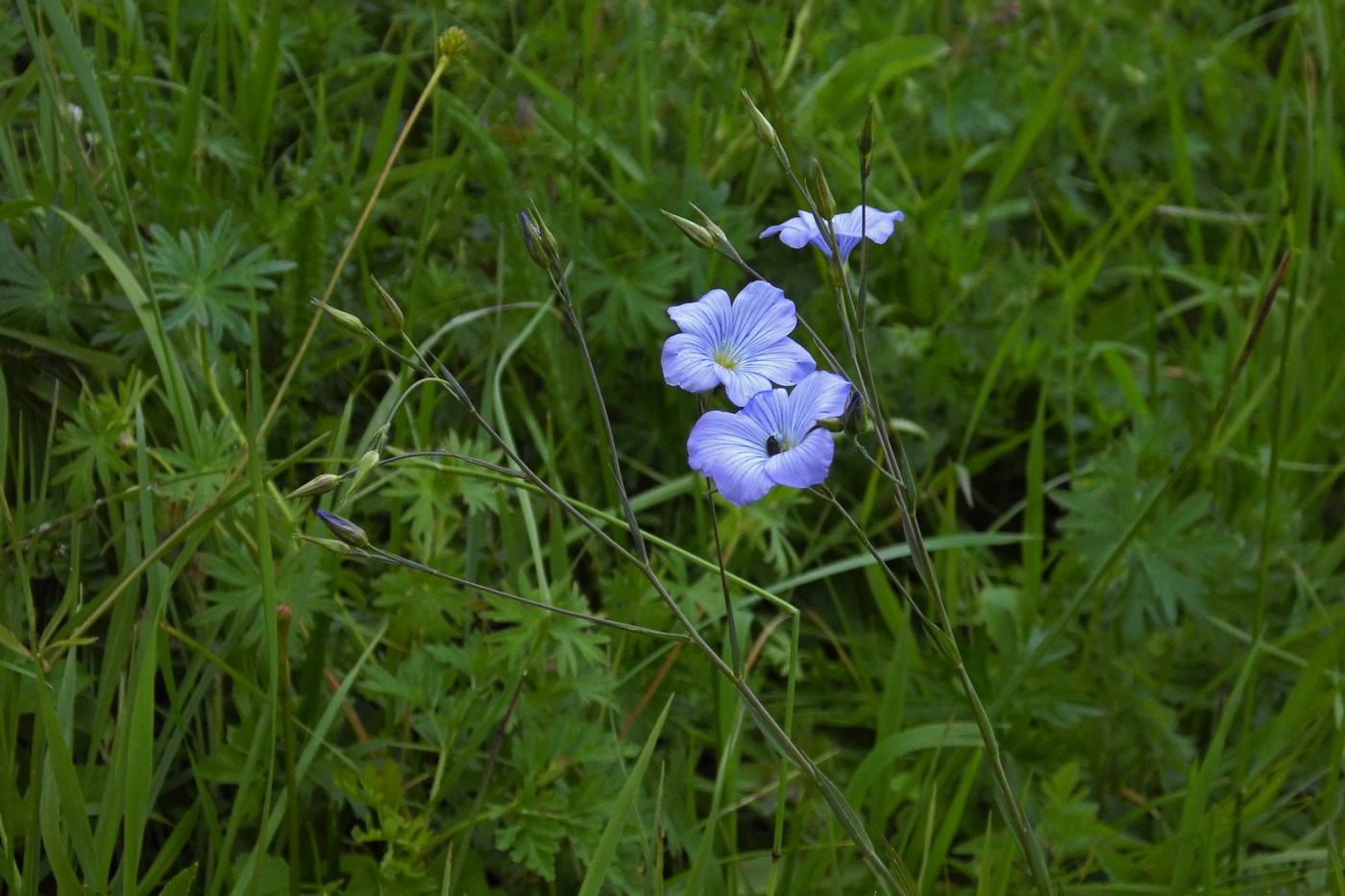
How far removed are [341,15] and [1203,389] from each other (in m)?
1.98

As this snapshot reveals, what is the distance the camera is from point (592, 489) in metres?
2.08

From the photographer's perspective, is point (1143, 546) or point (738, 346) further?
point (1143, 546)

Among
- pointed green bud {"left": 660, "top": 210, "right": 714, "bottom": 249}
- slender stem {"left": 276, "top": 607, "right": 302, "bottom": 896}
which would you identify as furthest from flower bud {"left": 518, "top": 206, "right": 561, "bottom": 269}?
slender stem {"left": 276, "top": 607, "right": 302, "bottom": 896}

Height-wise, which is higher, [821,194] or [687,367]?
[821,194]

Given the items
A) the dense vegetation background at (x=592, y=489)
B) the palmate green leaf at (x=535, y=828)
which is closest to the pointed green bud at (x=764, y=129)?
the dense vegetation background at (x=592, y=489)

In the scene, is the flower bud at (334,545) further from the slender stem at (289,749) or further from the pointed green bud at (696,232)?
the pointed green bud at (696,232)

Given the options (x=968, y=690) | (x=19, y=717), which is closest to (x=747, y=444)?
(x=968, y=690)

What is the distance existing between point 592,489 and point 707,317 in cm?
99

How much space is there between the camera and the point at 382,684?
1.53 meters

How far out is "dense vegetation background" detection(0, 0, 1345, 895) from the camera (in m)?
1.52

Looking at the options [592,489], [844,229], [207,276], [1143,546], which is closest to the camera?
[844,229]

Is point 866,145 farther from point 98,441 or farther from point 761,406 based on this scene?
point 98,441

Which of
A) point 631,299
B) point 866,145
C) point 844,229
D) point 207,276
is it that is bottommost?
point 631,299

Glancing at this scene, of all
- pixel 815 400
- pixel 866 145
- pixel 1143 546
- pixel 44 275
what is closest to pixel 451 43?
pixel 44 275
